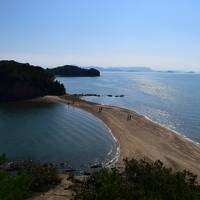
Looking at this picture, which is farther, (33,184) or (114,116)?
(114,116)

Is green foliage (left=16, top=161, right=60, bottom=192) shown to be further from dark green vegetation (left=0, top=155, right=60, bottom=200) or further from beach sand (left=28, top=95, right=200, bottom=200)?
beach sand (left=28, top=95, right=200, bottom=200)

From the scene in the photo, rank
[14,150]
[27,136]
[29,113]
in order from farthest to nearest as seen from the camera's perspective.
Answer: [29,113]
[27,136]
[14,150]

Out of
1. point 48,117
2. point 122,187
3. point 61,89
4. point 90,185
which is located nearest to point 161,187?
point 122,187

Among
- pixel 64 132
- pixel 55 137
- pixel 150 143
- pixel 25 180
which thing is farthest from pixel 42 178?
pixel 64 132

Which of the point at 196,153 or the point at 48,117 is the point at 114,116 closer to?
the point at 48,117

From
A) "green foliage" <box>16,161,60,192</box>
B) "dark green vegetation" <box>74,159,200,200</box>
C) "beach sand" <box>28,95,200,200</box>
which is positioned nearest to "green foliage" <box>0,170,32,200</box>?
"dark green vegetation" <box>74,159,200,200</box>

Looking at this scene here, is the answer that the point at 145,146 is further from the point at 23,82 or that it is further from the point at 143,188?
the point at 23,82
